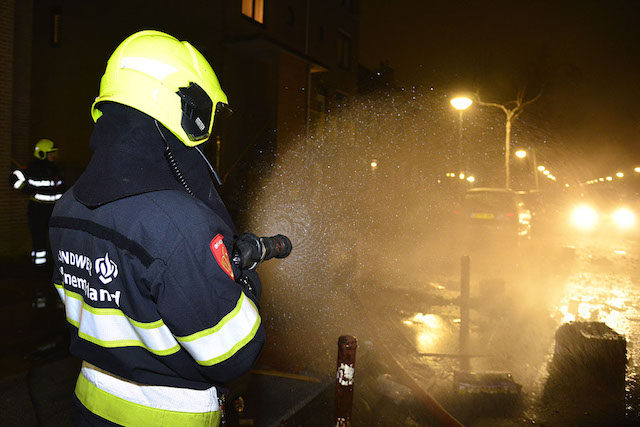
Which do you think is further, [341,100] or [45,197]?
[341,100]

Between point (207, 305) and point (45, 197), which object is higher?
point (45, 197)

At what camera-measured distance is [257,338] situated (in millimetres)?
1334

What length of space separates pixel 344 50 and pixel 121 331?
24210mm

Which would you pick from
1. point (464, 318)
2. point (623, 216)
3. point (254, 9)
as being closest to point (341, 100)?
point (254, 9)

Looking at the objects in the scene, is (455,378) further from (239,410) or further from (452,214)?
(452,214)

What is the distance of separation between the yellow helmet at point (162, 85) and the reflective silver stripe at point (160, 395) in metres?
0.82

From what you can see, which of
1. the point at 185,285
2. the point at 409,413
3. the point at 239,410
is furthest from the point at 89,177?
the point at 409,413

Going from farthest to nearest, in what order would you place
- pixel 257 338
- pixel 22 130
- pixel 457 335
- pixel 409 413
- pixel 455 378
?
pixel 22 130
pixel 457 335
pixel 455 378
pixel 409 413
pixel 257 338

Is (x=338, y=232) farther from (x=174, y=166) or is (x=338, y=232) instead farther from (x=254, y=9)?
(x=254, y=9)

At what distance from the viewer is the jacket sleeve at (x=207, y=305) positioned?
1.21 meters

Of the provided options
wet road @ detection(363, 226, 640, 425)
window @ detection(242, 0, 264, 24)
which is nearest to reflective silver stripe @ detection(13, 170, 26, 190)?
wet road @ detection(363, 226, 640, 425)

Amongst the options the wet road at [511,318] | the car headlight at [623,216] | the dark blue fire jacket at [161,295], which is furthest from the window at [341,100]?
the car headlight at [623,216]

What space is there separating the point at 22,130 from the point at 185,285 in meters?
10.2

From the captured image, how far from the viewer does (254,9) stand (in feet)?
52.8
